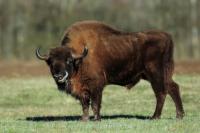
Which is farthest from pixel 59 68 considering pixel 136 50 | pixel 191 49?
pixel 191 49

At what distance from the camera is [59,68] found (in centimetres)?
1916

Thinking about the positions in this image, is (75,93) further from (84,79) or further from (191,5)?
(191,5)

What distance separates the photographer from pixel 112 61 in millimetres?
20578

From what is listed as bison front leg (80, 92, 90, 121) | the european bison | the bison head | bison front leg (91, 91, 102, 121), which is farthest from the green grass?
the bison head

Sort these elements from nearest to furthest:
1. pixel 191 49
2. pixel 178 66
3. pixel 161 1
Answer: pixel 178 66, pixel 191 49, pixel 161 1

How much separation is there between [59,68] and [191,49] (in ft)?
124

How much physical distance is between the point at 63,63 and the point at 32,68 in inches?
1141

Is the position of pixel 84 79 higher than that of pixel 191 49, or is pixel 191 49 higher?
pixel 84 79

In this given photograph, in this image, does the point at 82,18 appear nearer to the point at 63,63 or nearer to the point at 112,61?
the point at 112,61

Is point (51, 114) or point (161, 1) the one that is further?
point (161, 1)

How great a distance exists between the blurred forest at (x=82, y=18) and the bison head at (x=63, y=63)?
3598 centimetres

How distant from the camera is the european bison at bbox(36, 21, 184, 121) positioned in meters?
20.1

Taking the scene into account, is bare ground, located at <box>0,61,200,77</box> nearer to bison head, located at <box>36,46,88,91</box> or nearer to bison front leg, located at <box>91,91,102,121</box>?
bison front leg, located at <box>91,91,102,121</box>

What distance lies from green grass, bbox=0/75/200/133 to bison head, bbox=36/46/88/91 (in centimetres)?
109
